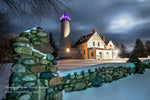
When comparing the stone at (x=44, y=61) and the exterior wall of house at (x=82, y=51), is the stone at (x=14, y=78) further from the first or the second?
the exterior wall of house at (x=82, y=51)

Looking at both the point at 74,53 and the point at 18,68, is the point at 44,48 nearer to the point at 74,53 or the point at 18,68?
the point at 18,68

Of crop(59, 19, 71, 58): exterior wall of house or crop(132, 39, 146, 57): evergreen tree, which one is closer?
crop(59, 19, 71, 58): exterior wall of house

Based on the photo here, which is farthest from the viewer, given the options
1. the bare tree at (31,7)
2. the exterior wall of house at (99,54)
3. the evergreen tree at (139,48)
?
the evergreen tree at (139,48)

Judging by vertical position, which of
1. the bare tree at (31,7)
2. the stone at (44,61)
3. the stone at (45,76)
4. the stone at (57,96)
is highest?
the bare tree at (31,7)

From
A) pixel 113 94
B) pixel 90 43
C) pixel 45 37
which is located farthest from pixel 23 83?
pixel 90 43

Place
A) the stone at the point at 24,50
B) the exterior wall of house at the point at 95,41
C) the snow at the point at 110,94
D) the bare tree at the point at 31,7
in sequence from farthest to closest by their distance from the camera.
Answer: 1. the exterior wall of house at the point at 95,41
2. the snow at the point at 110,94
3. the bare tree at the point at 31,7
4. the stone at the point at 24,50

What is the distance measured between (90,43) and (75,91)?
47.9 feet

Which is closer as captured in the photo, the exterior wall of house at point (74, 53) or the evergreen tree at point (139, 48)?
the exterior wall of house at point (74, 53)

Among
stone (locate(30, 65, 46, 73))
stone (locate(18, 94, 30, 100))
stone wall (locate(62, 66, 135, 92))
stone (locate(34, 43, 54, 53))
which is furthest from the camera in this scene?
stone wall (locate(62, 66, 135, 92))

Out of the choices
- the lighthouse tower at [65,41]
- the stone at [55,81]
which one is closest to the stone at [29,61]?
the stone at [55,81]

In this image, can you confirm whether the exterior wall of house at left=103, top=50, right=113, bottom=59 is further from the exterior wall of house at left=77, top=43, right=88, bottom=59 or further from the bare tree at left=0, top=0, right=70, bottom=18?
the bare tree at left=0, top=0, right=70, bottom=18

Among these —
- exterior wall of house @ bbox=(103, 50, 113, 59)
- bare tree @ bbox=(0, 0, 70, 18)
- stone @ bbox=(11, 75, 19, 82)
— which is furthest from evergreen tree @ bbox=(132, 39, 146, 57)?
stone @ bbox=(11, 75, 19, 82)

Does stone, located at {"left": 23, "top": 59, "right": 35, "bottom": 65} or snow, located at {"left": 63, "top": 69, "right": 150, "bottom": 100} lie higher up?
stone, located at {"left": 23, "top": 59, "right": 35, "bottom": 65}

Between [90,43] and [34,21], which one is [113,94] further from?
[90,43]
